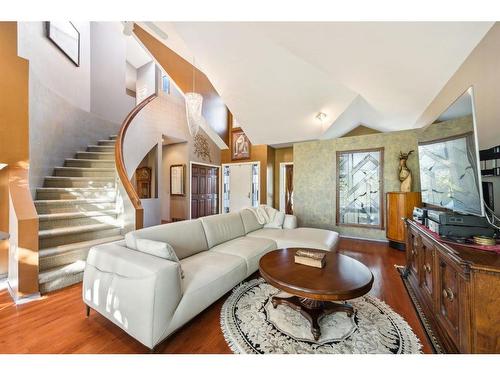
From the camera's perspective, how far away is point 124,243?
5.89 ft

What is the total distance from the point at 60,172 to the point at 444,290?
192 inches

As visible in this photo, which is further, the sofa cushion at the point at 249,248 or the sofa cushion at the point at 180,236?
the sofa cushion at the point at 249,248

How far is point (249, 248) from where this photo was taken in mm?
2330

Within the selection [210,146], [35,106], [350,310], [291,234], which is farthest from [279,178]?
[35,106]

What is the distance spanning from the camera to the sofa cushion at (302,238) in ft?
8.10

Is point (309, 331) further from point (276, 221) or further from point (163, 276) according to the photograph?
point (276, 221)

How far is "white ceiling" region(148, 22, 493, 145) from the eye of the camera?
194cm

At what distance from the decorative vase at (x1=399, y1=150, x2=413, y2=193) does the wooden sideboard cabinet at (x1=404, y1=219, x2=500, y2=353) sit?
2411 millimetres

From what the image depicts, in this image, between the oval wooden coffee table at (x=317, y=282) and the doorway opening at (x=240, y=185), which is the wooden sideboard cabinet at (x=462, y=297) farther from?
the doorway opening at (x=240, y=185)

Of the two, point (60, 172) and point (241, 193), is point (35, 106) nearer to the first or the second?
point (60, 172)

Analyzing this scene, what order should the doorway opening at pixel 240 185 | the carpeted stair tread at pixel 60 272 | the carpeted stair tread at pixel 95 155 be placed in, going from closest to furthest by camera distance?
the carpeted stair tread at pixel 60 272 → the carpeted stair tread at pixel 95 155 → the doorway opening at pixel 240 185

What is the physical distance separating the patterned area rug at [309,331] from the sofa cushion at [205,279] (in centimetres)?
22

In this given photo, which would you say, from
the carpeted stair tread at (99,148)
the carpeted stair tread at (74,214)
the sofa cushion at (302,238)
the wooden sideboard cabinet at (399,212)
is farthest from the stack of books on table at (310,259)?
the carpeted stair tread at (99,148)

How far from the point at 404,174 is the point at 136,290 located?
14.3 feet
